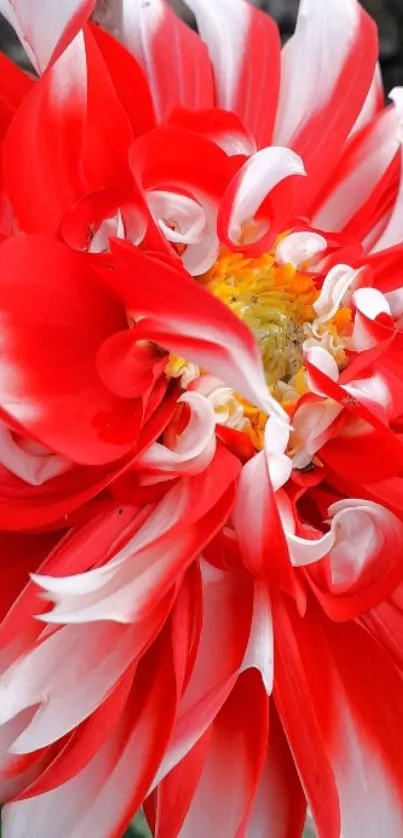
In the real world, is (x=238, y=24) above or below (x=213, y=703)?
above

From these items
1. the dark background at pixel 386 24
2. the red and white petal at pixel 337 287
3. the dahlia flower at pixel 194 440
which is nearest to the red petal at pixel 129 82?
the dahlia flower at pixel 194 440

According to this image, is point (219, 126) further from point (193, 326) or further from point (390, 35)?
point (390, 35)

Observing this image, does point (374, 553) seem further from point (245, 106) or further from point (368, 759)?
point (245, 106)

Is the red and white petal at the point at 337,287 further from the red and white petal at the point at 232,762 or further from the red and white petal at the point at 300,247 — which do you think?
the red and white petal at the point at 232,762

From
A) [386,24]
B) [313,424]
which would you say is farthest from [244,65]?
[386,24]

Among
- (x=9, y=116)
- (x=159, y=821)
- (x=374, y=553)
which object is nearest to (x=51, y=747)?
(x=159, y=821)

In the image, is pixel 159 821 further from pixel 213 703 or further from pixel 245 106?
pixel 245 106

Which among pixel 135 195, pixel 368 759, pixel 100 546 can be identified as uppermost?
pixel 135 195
